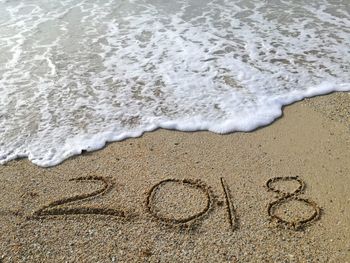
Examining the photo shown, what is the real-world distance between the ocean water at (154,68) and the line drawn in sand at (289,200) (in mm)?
838

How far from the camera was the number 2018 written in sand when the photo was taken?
2809 millimetres

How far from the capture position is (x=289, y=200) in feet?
9.79

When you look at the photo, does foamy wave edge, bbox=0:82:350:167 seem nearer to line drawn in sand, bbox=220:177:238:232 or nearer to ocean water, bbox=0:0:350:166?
ocean water, bbox=0:0:350:166

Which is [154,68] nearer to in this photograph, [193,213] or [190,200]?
[190,200]

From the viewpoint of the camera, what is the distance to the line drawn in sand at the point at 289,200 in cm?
276

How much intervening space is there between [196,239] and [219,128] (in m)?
1.48

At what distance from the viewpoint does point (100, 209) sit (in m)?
2.96

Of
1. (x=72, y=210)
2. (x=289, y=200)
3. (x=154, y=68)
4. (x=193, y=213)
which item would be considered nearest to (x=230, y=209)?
(x=193, y=213)

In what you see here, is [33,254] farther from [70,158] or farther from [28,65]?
[28,65]

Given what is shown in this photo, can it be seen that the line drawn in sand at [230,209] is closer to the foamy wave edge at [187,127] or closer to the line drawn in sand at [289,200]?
the line drawn in sand at [289,200]

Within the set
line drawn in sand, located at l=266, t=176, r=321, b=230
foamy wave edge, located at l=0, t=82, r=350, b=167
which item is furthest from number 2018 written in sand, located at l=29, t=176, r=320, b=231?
foamy wave edge, located at l=0, t=82, r=350, b=167

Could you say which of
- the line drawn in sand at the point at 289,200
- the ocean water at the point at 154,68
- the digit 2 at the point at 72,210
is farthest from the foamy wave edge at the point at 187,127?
the line drawn in sand at the point at 289,200

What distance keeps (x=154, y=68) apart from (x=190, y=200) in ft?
8.52

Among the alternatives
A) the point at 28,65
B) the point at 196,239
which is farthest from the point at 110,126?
the point at 28,65
